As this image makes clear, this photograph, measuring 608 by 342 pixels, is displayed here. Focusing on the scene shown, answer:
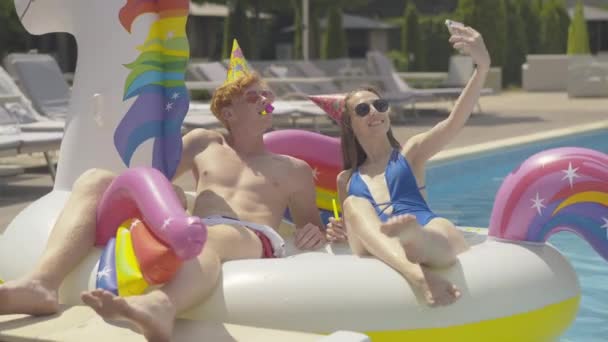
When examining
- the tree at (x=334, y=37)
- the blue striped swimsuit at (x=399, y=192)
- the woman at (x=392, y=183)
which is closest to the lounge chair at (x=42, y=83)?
the woman at (x=392, y=183)

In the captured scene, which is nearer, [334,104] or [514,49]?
[334,104]

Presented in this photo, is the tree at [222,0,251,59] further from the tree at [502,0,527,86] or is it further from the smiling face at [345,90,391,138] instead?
the smiling face at [345,90,391,138]

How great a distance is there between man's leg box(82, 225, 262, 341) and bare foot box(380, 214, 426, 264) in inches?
22.5

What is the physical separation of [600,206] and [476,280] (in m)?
0.71

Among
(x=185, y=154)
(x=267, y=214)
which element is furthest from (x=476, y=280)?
(x=185, y=154)

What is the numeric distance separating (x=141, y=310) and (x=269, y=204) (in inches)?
49.2

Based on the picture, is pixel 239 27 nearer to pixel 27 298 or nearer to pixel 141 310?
pixel 27 298

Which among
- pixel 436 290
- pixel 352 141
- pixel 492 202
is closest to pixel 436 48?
pixel 492 202

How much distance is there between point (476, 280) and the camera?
358 centimetres

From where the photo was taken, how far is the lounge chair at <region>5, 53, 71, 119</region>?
35.8 ft

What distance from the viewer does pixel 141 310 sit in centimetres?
303

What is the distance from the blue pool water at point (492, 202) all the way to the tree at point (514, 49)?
508 inches

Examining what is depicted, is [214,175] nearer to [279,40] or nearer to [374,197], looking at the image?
[374,197]

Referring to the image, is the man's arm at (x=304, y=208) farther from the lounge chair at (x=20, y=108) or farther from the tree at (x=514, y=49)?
the tree at (x=514, y=49)
